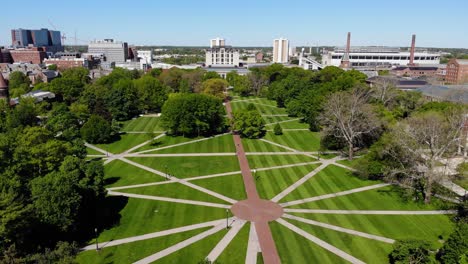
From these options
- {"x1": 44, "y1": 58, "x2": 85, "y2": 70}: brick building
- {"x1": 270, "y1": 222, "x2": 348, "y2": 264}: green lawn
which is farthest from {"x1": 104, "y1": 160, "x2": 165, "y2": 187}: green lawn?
{"x1": 44, "y1": 58, "x2": 85, "y2": 70}: brick building

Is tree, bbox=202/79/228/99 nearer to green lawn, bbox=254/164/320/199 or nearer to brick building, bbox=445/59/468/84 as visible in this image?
green lawn, bbox=254/164/320/199

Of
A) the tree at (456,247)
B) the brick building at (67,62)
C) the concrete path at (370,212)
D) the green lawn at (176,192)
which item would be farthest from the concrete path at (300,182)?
the brick building at (67,62)

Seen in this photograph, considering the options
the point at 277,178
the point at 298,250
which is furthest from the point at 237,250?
the point at 277,178

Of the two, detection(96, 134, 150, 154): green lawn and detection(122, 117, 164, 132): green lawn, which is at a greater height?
detection(122, 117, 164, 132): green lawn

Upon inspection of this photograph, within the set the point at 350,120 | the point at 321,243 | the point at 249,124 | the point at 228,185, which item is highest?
the point at 350,120

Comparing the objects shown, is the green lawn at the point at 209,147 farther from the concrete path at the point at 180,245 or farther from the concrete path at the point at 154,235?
the concrete path at the point at 180,245

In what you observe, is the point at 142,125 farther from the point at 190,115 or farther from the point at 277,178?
the point at 277,178
